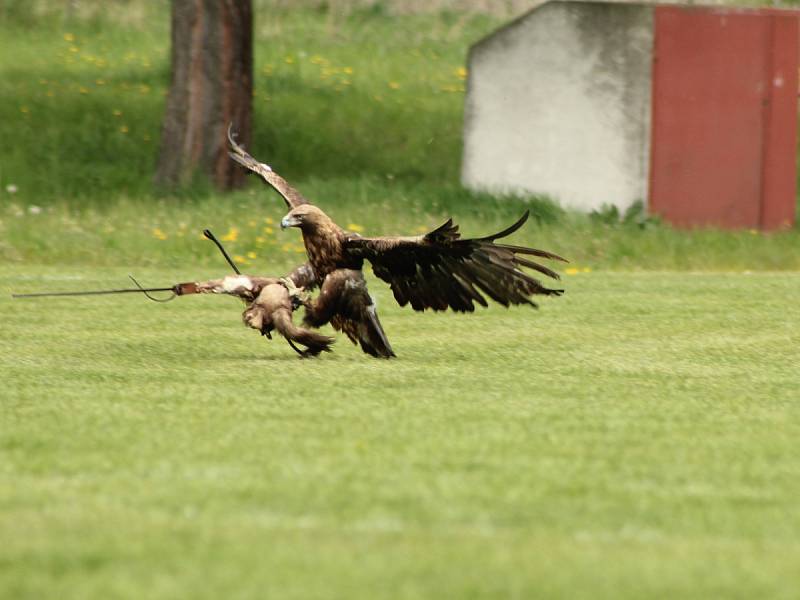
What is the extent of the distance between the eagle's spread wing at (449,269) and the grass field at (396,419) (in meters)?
0.40

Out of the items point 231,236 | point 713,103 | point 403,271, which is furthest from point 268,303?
point 713,103

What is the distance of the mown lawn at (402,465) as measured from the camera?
15.5 ft

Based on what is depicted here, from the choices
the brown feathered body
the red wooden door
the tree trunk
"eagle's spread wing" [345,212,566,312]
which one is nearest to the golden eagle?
"eagle's spread wing" [345,212,566,312]

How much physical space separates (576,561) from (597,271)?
1177 centimetres

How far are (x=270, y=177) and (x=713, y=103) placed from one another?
9.19 m

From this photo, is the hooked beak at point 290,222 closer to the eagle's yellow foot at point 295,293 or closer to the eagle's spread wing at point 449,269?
the eagle's spread wing at point 449,269

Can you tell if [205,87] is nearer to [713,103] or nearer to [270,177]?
[713,103]

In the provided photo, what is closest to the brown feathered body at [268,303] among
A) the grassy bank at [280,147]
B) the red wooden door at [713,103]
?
the grassy bank at [280,147]

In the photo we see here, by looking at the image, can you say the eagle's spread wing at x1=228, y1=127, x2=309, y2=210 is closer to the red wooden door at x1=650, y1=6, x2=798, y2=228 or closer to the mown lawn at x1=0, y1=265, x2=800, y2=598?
the mown lawn at x1=0, y1=265, x2=800, y2=598

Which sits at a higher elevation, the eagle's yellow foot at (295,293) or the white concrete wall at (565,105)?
the white concrete wall at (565,105)

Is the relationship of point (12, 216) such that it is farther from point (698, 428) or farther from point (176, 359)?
point (698, 428)

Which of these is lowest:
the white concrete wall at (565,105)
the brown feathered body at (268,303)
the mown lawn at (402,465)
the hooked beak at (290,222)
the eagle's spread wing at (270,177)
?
the mown lawn at (402,465)

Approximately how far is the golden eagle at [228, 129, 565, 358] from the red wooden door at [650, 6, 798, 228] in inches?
360

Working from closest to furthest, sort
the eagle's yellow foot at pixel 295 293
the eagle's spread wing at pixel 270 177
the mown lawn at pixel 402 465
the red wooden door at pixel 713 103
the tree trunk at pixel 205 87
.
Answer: the mown lawn at pixel 402 465 → the eagle's yellow foot at pixel 295 293 → the eagle's spread wing at pixel 270 177 → the red wooden door at pixel 713 103 → the tree trunk at pixel 205 87
